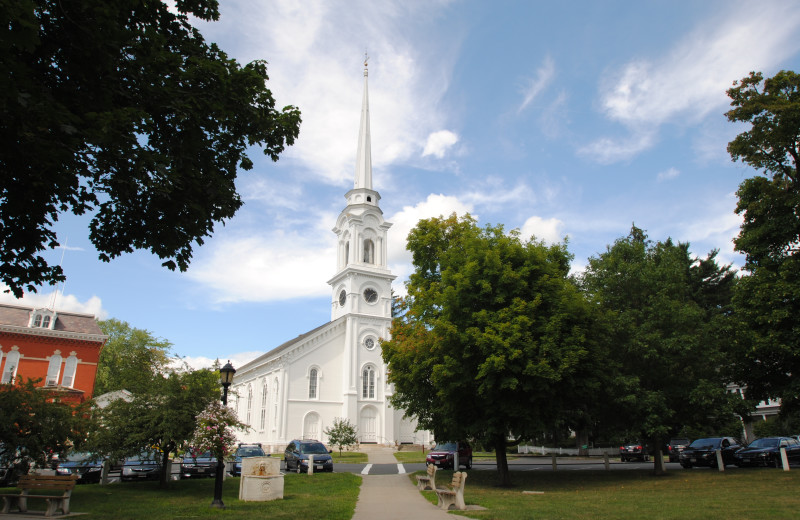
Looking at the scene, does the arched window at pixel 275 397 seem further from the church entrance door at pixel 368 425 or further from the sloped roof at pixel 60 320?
the sloped roof at pixel 60 320

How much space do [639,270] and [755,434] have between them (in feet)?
111

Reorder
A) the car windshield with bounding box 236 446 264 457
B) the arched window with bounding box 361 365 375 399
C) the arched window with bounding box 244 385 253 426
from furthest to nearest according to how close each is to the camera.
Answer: the arched window with bounding box 244 385 253 426
the arched window with bounding box 361 365 375 399
the car windshield with bounding box 236 446 264 457

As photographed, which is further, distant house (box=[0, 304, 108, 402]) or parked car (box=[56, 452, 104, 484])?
distant house (box=[0, 304, 108, 402])

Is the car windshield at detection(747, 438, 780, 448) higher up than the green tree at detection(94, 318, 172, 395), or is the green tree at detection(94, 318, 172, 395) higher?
the green tree at detection(94, 318, 172, 395)

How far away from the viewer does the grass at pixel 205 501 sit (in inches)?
454

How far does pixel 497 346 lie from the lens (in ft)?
54.9

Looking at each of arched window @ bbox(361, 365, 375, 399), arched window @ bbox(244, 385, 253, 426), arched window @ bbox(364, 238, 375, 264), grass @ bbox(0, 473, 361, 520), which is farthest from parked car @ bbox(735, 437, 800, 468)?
arched window @ bbox(244, 385, 253, 426)

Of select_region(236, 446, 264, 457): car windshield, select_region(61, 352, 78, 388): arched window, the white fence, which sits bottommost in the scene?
the white fence

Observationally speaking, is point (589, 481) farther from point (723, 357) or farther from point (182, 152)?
point (182, 152)

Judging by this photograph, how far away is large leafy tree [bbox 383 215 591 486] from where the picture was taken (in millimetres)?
16938

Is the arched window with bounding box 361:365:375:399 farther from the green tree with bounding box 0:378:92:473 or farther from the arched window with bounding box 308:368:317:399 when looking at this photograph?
the green tree with bounding box 0:378:92:473

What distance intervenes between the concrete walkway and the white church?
1036 inches

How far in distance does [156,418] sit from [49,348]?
2641cm

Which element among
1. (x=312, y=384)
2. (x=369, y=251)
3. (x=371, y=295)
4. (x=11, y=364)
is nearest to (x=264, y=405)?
(x=312, y=384)
